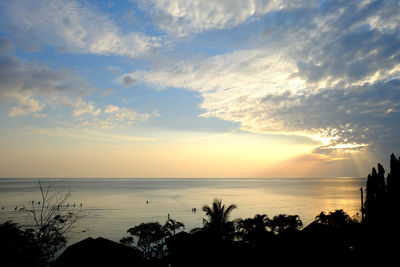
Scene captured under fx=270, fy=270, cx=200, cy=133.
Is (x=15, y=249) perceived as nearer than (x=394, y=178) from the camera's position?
Yes

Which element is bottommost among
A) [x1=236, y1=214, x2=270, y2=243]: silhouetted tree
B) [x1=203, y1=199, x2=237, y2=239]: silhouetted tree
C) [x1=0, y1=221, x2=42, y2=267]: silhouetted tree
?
[x1=236, y1=214, x2=270, y2=243]: silhouetted tree

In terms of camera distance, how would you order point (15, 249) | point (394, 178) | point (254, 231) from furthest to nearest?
1. point (394, 178)
2. point (254, 231)
3. point (15, 249)

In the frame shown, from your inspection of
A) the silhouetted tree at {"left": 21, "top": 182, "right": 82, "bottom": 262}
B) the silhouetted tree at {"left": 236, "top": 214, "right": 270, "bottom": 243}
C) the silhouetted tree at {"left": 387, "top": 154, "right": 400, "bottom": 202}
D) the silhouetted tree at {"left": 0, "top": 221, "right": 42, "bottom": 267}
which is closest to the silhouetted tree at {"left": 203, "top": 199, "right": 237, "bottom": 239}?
the silhouetted tree at {"left": 236, "top": 214, "right": 270, "bottom": 243}

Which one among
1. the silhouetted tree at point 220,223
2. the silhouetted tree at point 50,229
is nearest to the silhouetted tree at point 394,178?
the silhouetted tree at point 220,223

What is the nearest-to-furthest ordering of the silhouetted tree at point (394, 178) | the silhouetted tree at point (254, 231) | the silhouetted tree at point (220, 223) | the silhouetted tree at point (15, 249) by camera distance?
the silhouetted tree at point (15, 249), the silhouetted tree at point (220, 223), the silhouetted tree at point (254, 231), the silhouetted tree at point (394, 178)

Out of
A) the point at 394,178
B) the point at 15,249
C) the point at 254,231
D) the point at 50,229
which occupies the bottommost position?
the point at 254,231

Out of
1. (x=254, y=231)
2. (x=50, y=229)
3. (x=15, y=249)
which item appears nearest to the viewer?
(x=15, y=249)

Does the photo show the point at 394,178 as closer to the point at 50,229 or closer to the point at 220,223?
the point at 220,223

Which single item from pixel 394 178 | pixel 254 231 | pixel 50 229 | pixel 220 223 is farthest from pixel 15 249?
pixel 394 178

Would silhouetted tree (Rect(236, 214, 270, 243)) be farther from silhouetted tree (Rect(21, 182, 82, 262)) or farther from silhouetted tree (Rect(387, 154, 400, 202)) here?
silhouetted tree (Rect(387, 154, 400, 202))

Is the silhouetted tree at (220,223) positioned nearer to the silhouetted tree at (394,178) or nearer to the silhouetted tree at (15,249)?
the silhouetted tree at (15,249)

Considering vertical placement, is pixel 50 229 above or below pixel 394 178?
below

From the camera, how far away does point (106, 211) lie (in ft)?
312

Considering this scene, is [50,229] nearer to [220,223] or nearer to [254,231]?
[220,223]
